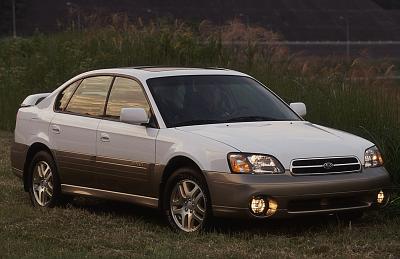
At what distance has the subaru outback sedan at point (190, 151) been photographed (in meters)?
7.57

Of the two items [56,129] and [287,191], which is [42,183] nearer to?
[56,129]

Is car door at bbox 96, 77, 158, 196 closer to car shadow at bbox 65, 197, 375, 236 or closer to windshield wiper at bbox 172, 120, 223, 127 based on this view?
windshield wiper at bbox 172, 120, 223, 127

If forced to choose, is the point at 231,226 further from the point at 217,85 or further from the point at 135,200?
the point at 217,85

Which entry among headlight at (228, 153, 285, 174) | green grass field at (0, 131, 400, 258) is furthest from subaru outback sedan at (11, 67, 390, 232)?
green grass field at (0, 131, 400, 258)

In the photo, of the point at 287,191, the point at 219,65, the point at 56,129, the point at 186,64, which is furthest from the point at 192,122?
the point at 186,64

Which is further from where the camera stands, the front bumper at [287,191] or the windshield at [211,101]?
the windshield at [211,101]

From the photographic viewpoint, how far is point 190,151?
7859mm

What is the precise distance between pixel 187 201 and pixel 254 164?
754mm

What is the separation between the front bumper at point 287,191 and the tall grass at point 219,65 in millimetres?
1835

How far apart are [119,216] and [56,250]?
1.85 metres

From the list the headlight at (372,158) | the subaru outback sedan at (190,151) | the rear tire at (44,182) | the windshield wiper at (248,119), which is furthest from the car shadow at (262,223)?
the windshield wiper at (248,119)

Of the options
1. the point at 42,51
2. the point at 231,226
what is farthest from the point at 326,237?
the point at 42,51

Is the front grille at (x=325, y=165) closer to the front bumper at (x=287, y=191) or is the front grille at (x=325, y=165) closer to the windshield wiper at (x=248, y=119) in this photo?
the front bumper at (x=287, y=191)

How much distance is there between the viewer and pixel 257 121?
8.52 metres
